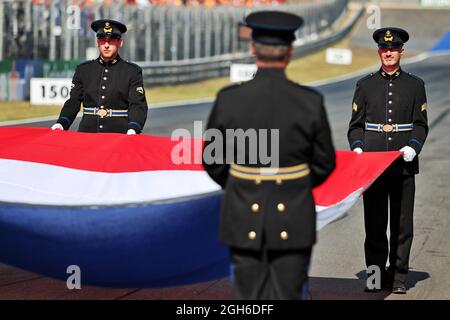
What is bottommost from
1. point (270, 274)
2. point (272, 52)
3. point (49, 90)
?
point (49, 90)

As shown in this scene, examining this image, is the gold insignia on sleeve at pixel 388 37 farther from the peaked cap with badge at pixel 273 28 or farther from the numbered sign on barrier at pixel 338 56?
the numbered sign on barrier at pixel 338 56

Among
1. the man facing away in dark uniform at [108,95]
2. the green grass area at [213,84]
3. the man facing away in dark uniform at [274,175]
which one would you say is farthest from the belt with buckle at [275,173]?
the green grass area at [213,84]

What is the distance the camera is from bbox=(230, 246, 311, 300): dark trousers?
4.69 m

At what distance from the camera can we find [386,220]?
7.36 meters

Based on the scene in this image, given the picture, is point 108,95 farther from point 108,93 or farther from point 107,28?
point 107,28

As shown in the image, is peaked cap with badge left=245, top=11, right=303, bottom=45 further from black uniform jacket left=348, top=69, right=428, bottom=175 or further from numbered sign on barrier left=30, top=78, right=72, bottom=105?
numbered sign on barrier left=30, top=78, right=72, bottom=105

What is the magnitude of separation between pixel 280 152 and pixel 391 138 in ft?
8.97

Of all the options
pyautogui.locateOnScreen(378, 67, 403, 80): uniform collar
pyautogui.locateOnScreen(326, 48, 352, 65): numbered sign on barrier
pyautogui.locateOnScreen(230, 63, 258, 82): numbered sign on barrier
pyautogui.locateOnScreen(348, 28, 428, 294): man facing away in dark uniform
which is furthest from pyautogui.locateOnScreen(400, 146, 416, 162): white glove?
pyautogui.locateOnScreen(326, 48, 352, 65): numbered sign on barrier

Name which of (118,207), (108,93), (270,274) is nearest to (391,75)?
(108,93)

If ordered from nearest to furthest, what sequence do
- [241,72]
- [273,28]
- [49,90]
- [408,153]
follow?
[273,28]
[408,153]
[49,90]
[241,72]

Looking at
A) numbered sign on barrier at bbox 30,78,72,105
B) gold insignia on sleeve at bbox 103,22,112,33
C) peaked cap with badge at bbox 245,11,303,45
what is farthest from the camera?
numbered sign on barrier at bbox 30,78,72,105
